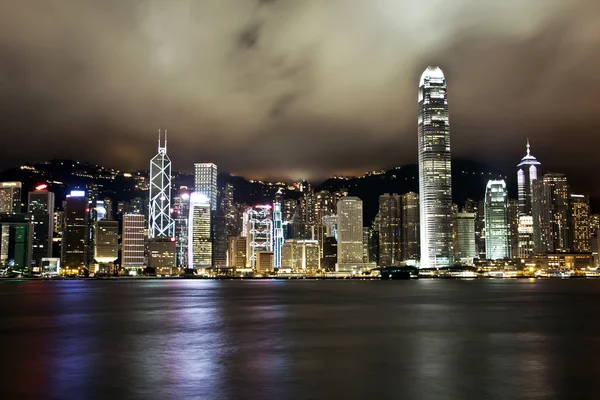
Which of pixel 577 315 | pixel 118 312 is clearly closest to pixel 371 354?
pixel 577 315

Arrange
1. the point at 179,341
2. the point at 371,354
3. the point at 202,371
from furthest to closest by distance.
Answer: the point at 179,341, the point at 371,354, the point at 202,371

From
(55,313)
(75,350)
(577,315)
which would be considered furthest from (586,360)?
(55,313)

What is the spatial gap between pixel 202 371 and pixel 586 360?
71.8ft

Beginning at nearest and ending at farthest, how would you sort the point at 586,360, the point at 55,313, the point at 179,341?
the point at 586,360, the point at 179,341, the point at 55,313

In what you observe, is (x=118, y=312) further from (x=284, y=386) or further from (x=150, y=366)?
(x=284, y=386)

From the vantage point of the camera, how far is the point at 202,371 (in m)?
31.7

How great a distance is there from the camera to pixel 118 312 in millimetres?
75125

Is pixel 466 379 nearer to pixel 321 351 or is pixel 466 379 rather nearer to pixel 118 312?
pixel 321 351

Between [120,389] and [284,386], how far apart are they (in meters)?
7.42

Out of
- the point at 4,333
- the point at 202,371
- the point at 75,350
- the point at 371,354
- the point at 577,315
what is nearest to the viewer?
the point at 202,371

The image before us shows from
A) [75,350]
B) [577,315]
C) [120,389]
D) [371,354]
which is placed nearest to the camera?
[120,389]

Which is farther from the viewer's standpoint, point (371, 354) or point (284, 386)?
point (371, 354)

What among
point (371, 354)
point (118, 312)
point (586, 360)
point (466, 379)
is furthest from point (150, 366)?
point (118, 312)

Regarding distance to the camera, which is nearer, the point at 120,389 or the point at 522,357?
the point at 120,389
